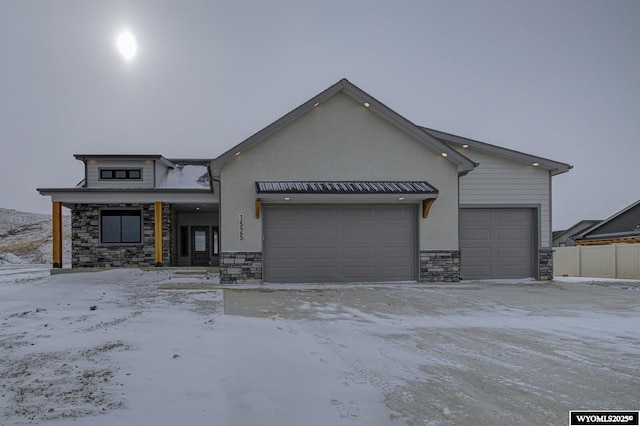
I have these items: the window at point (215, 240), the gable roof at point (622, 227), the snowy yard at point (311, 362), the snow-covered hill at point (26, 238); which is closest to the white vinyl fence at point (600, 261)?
the gable roof at point (622, 227)

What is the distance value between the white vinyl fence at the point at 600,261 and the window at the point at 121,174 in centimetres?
2129

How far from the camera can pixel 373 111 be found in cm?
1284

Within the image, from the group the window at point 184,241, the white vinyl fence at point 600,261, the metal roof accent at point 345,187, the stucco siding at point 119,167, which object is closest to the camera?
the metal roof accent at point 345,187

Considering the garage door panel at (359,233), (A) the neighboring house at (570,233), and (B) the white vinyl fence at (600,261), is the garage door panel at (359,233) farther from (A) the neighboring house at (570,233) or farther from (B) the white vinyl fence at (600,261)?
(A) the neighboring house at (570,233)

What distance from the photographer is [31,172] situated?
233 ft

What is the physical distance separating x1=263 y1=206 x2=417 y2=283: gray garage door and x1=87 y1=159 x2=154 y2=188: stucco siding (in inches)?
357

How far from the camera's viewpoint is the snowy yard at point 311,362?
295 centimetres

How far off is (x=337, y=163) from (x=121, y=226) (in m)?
11.0

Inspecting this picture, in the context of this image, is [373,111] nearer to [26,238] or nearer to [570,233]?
[570,233]

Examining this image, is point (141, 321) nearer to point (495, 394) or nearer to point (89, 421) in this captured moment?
point (89, 421)

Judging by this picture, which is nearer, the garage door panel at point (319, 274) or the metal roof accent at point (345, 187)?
the metal roof accent at point (345, 187)

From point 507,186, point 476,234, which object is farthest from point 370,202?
point 507,186

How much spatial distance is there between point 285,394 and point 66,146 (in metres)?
69.2

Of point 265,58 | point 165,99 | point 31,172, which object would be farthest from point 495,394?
point 31,172
